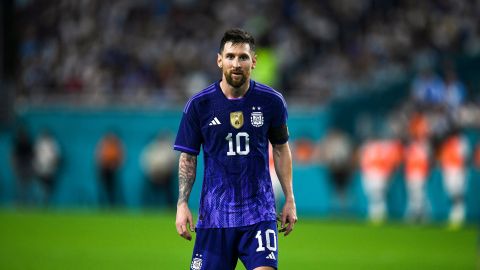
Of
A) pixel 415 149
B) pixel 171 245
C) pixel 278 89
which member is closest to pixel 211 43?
pixel 278 89

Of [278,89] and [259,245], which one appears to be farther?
[278,89]

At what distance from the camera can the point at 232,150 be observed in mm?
7754

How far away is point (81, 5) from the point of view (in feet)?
106

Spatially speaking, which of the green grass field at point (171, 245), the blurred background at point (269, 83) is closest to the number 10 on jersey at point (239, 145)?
the green grass field at point (171, 245)

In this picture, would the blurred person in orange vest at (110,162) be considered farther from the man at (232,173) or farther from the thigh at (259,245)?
the thigh at (259,245)

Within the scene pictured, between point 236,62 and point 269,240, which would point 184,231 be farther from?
point 236,62

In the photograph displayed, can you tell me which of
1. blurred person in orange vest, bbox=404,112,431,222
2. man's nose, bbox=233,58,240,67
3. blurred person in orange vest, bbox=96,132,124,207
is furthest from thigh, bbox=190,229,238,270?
blurred person in orange vest, bbox=96,132,124,207

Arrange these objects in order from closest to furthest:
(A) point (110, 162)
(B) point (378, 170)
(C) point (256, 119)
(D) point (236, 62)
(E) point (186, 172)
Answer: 1. (D) point (236, 62)
2. (C) point (256, 119)
3. (E) point (186, 172)
4. (B) point (378, 170)
5. (A) point (110, 162)

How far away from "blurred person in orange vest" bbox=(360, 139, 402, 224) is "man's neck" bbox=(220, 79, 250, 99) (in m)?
16.7

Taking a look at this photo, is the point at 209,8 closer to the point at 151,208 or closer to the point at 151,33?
the point at 151,33

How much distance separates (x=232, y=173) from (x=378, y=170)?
1695 cm

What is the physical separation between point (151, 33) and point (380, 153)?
8.77 meters

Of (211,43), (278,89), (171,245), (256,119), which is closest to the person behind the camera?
(256,119)

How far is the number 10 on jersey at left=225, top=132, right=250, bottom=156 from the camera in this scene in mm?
7750
